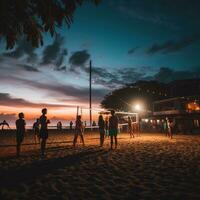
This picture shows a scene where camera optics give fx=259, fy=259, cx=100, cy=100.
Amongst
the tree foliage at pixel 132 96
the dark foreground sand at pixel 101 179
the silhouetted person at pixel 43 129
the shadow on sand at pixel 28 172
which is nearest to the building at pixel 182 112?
the tree foliage at pixel 132 96

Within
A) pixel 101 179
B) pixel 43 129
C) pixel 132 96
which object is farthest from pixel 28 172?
pixel 132 96

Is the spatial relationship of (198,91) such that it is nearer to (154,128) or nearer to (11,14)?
(154,128)

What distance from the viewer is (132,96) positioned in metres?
62.8

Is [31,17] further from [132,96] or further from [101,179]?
[132,96]

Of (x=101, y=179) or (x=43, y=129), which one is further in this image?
(x=43, y=129)

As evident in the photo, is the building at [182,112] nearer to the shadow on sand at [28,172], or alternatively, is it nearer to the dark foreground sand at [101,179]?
the dark foreground sand at [101,179]

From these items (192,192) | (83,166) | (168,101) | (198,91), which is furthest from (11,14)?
(198,91)

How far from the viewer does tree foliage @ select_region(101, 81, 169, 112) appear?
60688 millimetres

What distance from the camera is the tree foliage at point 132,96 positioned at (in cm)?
6069

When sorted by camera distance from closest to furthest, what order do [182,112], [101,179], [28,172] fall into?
[101,179] → [28,172] → [182,112]

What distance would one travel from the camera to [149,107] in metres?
58.3

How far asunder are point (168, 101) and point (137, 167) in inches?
1507

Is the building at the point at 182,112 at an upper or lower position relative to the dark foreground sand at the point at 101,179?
upper

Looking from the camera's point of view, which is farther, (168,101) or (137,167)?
(168,101)
